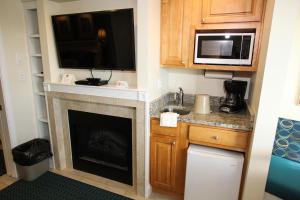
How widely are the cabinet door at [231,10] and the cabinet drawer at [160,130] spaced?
44.5 inches

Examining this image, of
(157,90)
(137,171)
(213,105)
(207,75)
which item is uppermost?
(207,75)

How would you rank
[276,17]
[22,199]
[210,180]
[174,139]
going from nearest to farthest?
[276,17] → [210,180] → [174,139] → [22,199]

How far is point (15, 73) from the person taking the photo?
8.04ft

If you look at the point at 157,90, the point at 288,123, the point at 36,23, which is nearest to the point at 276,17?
the point at 288,123

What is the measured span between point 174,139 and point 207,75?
883 millimetres

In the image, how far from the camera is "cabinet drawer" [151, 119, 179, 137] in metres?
2.01

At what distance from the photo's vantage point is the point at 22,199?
7.23 ft

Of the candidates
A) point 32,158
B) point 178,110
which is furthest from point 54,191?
point 178,110

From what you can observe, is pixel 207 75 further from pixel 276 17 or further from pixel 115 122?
pixel 115 122

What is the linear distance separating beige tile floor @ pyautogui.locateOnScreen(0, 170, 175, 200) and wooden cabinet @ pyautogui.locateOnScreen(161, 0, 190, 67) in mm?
1579

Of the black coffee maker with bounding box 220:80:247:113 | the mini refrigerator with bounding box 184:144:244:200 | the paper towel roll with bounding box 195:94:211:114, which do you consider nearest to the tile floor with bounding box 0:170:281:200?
the mini refrigerator with bounding box 184:144:244:200

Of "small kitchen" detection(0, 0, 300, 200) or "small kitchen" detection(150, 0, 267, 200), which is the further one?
"small kitchen" detection(150, 0, 267, 200)

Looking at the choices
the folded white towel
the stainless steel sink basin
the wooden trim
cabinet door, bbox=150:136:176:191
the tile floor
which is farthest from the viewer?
→ the wooden trim

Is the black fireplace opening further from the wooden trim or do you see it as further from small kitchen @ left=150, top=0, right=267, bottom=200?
the wooden trim
